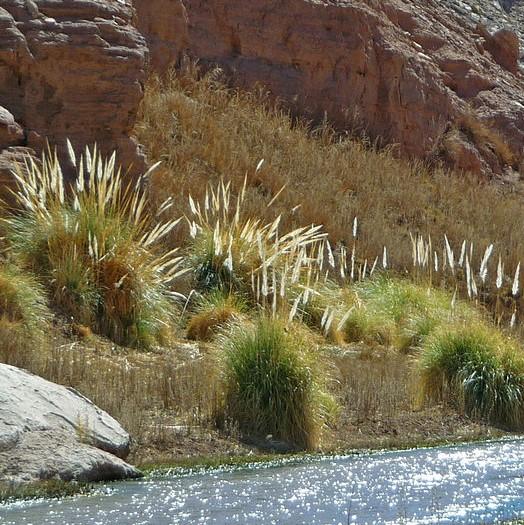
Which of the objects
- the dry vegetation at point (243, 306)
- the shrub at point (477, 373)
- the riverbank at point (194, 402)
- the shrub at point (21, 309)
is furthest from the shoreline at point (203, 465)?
the shrub at point (21, 309)

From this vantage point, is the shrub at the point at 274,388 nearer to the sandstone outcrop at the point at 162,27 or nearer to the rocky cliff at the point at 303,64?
the rocky cliff at the point at 303,64

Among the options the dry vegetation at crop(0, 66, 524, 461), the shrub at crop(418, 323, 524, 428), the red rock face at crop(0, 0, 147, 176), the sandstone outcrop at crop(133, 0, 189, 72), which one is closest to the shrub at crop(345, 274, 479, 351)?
the dry vegetation at crop(0, 66, 524, 461)

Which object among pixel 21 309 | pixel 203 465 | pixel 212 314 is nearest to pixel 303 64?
pixel 212 314

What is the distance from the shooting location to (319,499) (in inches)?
341

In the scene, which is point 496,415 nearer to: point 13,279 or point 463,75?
point 13,279

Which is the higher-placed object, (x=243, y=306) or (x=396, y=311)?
(x=243, y=306)

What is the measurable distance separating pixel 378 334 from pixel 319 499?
8415mm

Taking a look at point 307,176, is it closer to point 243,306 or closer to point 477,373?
point 243,306

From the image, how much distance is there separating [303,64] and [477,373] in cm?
1538

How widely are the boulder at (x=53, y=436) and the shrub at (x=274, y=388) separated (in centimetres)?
170

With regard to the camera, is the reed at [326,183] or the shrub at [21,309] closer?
the shrub at [21,309]

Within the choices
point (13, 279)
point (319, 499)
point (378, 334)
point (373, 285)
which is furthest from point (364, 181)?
point (319, 499)

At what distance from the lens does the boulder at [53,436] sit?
8.71m

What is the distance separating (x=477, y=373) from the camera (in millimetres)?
12859
